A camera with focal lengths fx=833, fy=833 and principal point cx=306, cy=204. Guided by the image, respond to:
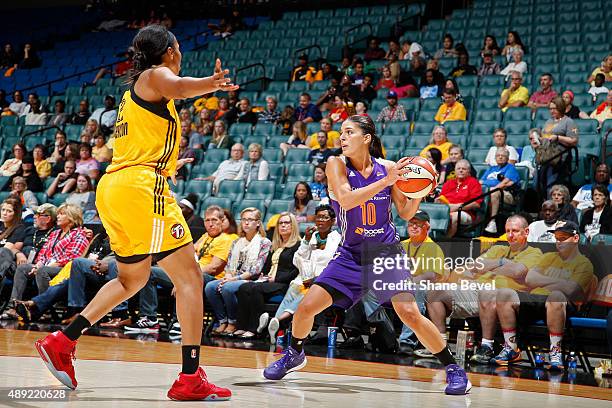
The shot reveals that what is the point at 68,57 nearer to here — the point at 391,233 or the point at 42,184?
the point at 42,184

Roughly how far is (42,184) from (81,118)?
2926 millimetres

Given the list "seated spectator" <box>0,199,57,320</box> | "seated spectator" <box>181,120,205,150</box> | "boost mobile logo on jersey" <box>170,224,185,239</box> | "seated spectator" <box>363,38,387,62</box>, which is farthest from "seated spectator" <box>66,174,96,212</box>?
"boost mobile logo on jersey" <box>170,224,185,239</box>

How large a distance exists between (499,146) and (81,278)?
5202 mm

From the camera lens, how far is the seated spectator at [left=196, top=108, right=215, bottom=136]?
13.5 m

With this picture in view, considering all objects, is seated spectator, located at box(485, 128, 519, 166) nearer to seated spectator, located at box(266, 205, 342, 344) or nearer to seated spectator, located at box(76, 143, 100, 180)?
seated spectator, located at box(266, 205, 342, 344)

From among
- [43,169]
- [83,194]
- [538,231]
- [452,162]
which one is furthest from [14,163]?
[538,231]

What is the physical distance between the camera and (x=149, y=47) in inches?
167

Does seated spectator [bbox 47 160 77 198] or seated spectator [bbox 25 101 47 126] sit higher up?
seated spectator [bbox 25 101 47 126]

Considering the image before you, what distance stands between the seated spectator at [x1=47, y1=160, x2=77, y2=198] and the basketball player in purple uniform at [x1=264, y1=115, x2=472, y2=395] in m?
7.70

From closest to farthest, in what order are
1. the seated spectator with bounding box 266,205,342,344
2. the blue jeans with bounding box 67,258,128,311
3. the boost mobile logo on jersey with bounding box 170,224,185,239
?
the boost mobile logo on jersey with bounding box 170,224,185,239
the seated spectator with bounding box 266,205,342,344
the blue jeans with bounding box 67,258,128,311

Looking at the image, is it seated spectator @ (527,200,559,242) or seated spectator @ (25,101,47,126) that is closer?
seated spectator @ (527,200,559,242)

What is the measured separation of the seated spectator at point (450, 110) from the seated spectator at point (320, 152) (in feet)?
5.59

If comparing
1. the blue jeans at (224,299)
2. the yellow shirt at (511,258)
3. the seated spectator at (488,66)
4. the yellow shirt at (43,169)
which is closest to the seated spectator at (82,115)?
the yellow shirt at (43,169)

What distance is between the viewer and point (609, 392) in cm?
541
